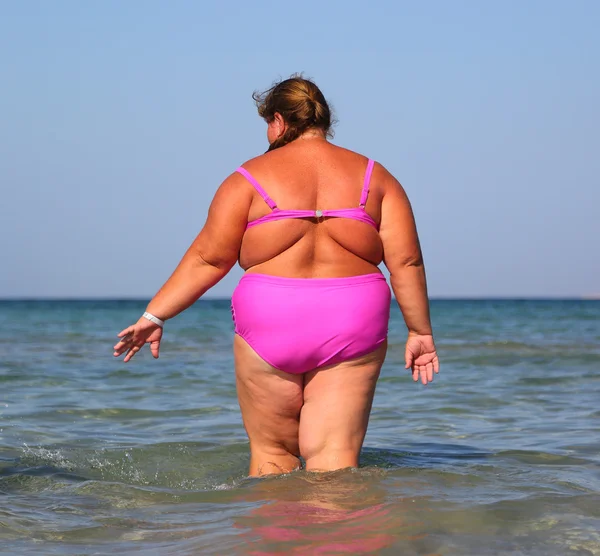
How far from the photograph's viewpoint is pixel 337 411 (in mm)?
3482

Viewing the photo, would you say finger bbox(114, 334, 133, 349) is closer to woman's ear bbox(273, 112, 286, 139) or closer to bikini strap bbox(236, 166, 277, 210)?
bikini strap bbox(236, 166, 277, 210)

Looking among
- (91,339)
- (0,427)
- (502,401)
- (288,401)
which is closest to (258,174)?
(288,401)

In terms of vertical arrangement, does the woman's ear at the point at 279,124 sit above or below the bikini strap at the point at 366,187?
above

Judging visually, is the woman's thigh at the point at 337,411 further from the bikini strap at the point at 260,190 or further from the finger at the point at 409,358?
the bikini strap at the point at 260,190

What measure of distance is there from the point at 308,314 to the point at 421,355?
67 cm

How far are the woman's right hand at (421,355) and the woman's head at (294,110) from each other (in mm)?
952

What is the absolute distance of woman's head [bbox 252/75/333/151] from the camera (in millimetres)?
3582

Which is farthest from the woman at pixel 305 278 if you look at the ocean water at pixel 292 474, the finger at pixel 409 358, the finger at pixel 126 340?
the ocean water at pixel 292 474

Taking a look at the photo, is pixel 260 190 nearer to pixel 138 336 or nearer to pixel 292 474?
pixel 138 336

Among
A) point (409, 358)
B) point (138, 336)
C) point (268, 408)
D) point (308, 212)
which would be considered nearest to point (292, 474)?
point (268, 408)

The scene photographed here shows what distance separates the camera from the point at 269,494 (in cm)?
356

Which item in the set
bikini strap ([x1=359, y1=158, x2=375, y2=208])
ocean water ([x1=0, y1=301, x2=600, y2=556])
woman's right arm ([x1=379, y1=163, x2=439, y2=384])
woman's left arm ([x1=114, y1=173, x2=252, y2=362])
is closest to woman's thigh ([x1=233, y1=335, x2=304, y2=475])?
ocean water ([x1=0, y1=301, x2=600, y2=556])

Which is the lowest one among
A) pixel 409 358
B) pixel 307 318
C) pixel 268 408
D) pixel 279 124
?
pixel 268 408

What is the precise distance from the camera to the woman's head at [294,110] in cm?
358
